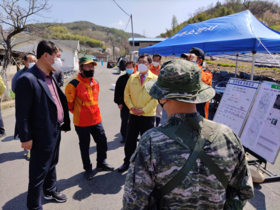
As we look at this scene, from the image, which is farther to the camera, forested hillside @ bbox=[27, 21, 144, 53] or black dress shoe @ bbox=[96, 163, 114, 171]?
forested hillside @ bbox=[27, 21, 144, 53]

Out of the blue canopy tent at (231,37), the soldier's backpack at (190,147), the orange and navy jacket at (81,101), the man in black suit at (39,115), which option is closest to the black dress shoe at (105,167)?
the orange and navy jacket at (81,101)

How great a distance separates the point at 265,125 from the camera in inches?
109

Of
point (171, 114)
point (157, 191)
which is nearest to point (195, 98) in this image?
point (171, 114)

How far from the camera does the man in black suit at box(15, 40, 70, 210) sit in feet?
6.16

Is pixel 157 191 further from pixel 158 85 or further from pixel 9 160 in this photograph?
pixel 9 160

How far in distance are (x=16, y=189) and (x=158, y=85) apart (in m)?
3.00

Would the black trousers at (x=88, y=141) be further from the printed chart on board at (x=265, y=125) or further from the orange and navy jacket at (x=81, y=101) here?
the printed chart on board at (x=265, y=125)

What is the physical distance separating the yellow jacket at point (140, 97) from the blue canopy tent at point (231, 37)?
2.52 m

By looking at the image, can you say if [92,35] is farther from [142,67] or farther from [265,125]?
[265,125]

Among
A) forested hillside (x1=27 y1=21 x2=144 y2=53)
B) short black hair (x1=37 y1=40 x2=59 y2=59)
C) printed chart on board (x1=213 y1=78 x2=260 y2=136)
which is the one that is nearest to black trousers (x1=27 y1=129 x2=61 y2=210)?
short black hair (x1=37 y1=40 x2=59 y2=59)

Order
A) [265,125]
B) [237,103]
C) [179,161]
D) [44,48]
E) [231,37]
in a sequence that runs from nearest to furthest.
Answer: [179,161] → [44,48] → [265,125] → [237,103] → [231,37]

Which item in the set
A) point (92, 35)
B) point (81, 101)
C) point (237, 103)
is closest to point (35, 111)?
point (81, 101)

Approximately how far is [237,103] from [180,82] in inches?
109

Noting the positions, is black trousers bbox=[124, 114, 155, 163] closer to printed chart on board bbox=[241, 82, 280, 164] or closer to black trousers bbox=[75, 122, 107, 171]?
black trousers bbox=[75, 122, 107, 171]
